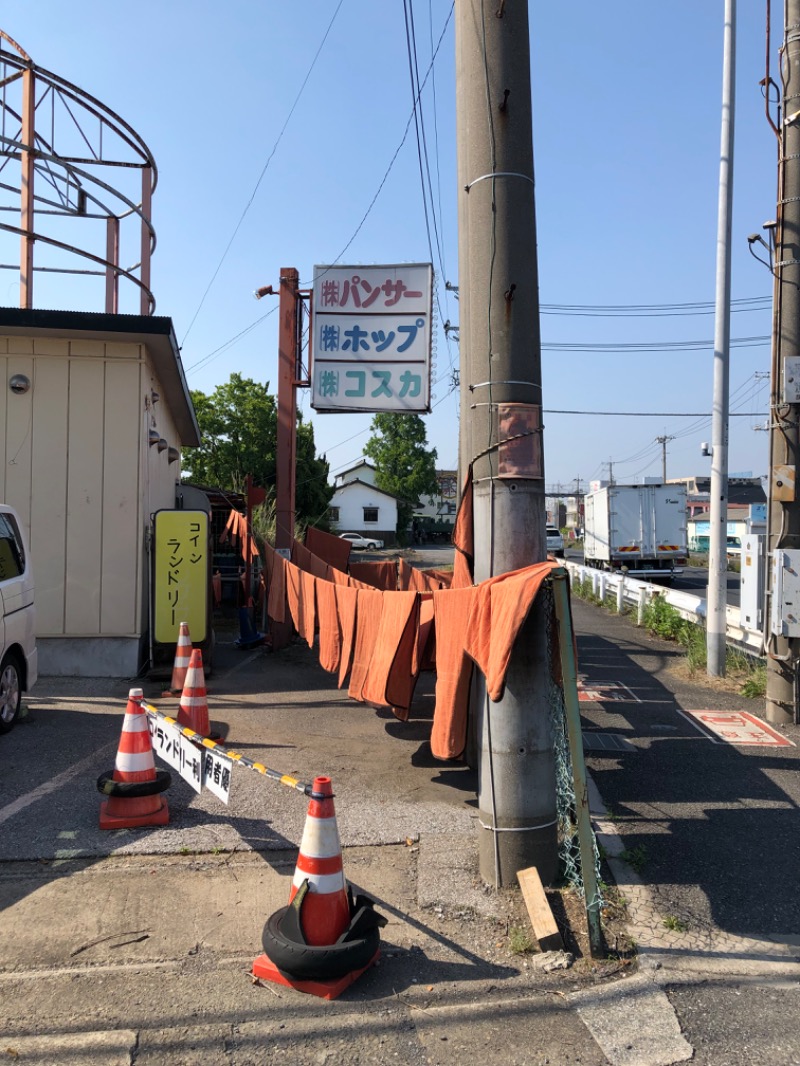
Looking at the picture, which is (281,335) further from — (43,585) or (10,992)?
(10,992)

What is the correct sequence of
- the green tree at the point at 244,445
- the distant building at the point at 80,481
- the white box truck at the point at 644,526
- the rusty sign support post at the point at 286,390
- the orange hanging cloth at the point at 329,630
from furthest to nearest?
the green tree at the point at 244,445, the white box truck at the point at 644,526, the rusty sign support post at the point at 286,390, the distant building at the point at 80,481, the orange hanging cloth at the point at 329,630

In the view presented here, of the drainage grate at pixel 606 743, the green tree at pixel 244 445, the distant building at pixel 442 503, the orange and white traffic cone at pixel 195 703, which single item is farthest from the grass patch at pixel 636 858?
the distant building at pixel 442 503

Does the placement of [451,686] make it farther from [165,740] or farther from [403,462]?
[403,462]

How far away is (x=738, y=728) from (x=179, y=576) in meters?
6.21

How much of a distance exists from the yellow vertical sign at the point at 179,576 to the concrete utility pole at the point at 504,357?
579cm

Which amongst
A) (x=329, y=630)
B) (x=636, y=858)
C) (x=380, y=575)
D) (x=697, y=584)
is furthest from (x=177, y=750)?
(x=697, y=584)

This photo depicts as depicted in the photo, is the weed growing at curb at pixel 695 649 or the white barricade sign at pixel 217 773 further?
the weed growing at curb at pixel 695 649

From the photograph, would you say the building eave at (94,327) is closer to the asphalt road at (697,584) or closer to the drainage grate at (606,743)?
the drainage grate at (606,743)

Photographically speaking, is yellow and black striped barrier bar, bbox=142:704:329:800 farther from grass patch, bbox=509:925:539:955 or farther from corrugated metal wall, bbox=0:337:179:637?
corrugated metal wall, bbox=0:337:179:637

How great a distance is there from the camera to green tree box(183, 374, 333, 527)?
35.1 m

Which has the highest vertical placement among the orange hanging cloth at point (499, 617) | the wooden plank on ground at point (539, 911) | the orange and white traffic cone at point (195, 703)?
the orange hanging cloth at point (499, 617)

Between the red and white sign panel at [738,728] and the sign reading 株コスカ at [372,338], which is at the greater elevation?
the sign reading 株コスカ at [372,338]

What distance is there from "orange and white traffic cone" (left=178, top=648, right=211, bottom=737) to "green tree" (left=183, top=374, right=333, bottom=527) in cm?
2845

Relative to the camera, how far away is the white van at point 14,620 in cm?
661
